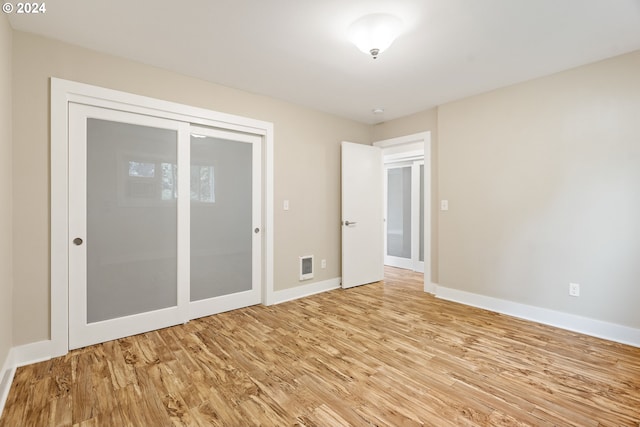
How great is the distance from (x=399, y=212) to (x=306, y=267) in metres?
2.89

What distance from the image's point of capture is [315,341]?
2.66 meters

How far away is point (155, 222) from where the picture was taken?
2906 millimetres

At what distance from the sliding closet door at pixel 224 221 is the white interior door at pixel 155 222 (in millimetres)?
11

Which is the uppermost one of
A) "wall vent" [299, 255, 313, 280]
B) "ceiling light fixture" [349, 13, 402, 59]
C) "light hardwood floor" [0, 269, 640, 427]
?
"ceiling light fixture" [349, 13, 402, 59]

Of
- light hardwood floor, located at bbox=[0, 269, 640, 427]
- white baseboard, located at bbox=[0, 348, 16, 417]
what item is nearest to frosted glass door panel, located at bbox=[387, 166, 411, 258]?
light hardwood floor, located at bbox=[0, 269, 640, 427]

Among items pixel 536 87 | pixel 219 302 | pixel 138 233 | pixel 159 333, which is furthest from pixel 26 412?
pixel 536 87

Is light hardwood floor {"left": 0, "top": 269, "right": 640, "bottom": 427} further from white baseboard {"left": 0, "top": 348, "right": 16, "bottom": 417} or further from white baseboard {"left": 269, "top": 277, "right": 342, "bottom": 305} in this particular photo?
white baseboard {"left": 269, "top": 277, "right": 342, "bottom": 305}

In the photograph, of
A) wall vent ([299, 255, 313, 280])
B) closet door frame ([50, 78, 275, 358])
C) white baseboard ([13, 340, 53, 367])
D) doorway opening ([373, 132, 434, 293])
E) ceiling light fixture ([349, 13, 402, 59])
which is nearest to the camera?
ceiling light fixture ([349, 13, 402, 59])

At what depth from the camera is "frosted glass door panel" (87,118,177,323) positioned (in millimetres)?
2602

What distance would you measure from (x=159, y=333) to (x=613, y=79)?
4.83 m

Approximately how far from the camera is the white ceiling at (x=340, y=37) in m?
2.01

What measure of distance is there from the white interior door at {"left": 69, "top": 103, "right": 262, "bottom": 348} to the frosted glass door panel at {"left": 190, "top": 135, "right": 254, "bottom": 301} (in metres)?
0.01

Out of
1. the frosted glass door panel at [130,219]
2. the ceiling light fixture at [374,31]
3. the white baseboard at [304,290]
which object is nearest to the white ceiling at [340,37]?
the ceiling light fixture at [374,31]

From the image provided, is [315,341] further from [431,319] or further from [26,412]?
[26,412]
